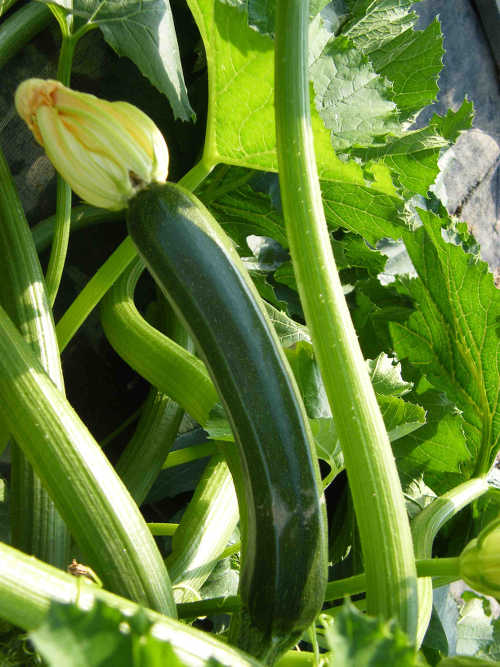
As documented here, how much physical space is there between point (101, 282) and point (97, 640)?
55 cm

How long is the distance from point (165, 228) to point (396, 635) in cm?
43

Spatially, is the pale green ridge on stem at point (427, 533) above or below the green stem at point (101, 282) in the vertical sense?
below

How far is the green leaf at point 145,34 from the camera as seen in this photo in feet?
2.82

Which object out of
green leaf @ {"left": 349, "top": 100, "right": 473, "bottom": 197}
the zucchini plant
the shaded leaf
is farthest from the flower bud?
green leaf @ {"left": 349, "top": 100, "right": 473, "bottom": 197}

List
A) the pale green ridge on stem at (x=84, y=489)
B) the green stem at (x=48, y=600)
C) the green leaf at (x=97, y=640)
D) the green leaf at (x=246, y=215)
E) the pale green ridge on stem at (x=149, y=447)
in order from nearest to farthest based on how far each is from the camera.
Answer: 1. the green leaf at (x=97, y=640)
2. the green stem at (x=48, y=600)
3. the pale green ridge on stem at (x=84, y=489)
4. the pale green ridge on stem at (x=149, y=447)
5. the green leaf at (x=246, y=215)

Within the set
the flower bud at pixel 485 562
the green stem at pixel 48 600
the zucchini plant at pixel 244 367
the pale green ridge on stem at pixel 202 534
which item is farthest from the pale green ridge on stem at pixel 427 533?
the green stem at pixel 48 600

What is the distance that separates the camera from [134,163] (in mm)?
711

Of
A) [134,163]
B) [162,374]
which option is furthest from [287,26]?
[162,374]

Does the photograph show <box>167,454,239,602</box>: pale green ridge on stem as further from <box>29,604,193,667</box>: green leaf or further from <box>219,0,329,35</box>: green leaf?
<box>219,0,329,35</box>: green leaf

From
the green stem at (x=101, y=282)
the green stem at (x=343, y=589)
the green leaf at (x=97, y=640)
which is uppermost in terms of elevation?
the green stem at (x=101, y=282)

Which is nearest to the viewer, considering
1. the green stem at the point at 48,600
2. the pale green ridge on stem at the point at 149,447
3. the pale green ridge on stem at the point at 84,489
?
the green stem at the point at 48,600

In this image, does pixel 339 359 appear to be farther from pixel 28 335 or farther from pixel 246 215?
pixel 246 215

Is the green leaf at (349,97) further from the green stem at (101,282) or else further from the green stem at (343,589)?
the green stem at (343,589)

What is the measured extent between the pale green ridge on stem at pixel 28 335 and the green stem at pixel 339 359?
0.98 feet
